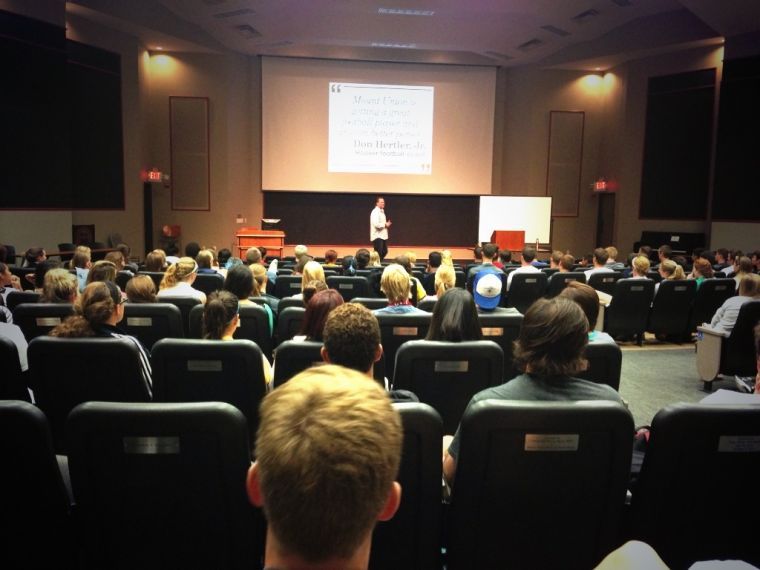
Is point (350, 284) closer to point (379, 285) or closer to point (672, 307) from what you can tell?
point (379, 285)

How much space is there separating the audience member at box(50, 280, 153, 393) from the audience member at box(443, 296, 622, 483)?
1.60 meters

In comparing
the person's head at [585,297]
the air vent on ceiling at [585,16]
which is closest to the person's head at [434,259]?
the person's head at [585,297]

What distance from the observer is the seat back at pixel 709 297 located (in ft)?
21.8

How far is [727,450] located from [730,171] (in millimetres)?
12317

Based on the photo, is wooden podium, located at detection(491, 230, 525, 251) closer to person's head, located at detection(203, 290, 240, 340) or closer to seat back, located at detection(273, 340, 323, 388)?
person's head, located at detection(203, 290, 240, 340)

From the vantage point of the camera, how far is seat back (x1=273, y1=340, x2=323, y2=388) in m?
2.76

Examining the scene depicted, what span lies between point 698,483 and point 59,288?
11.9ft

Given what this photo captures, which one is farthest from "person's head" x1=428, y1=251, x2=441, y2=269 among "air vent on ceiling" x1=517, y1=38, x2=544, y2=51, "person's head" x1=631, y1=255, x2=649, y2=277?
"air vent on ceiling" x1=517, y1=38, x2=544, y2=51

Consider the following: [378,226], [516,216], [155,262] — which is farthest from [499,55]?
[155,262]

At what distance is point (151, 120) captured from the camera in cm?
1401

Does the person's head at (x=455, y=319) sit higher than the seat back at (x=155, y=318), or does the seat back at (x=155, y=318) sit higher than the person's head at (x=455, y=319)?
the person's head at (x=455, y=319)

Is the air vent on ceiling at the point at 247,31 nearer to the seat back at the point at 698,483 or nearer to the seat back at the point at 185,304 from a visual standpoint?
the seat back at the point at 185,304

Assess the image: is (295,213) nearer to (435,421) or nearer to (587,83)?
(587,83)

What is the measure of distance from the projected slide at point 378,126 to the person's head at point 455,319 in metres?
11.4
